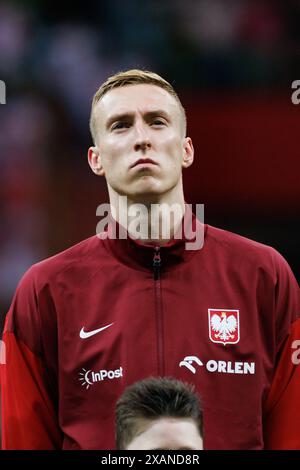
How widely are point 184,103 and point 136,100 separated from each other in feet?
10.4

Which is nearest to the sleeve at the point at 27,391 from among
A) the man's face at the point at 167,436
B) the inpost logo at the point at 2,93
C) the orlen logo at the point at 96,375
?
the orlen logo at the point at 96,375

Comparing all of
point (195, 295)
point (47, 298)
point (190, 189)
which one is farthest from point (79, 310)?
point (190, 189)

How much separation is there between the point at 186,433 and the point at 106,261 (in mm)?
677

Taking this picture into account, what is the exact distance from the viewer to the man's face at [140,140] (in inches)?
123

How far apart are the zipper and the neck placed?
0.20ft

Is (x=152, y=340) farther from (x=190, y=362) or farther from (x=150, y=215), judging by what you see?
(x=150, y=215)

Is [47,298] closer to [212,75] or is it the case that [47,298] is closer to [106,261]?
[106,261]

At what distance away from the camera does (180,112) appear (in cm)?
332

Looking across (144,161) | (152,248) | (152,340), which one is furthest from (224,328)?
(144,161)

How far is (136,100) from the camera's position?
319 centimetres

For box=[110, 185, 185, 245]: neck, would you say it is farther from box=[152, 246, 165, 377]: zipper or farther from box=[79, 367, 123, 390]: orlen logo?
box=[79, 367, 123, 390]: orlen logo

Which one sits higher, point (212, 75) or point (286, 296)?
point (212, 75)

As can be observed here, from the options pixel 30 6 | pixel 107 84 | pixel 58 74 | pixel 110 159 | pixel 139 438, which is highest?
pixel 30 6

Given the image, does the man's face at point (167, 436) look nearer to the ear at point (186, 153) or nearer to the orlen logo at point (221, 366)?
the orlen logo at point (221, 366)
